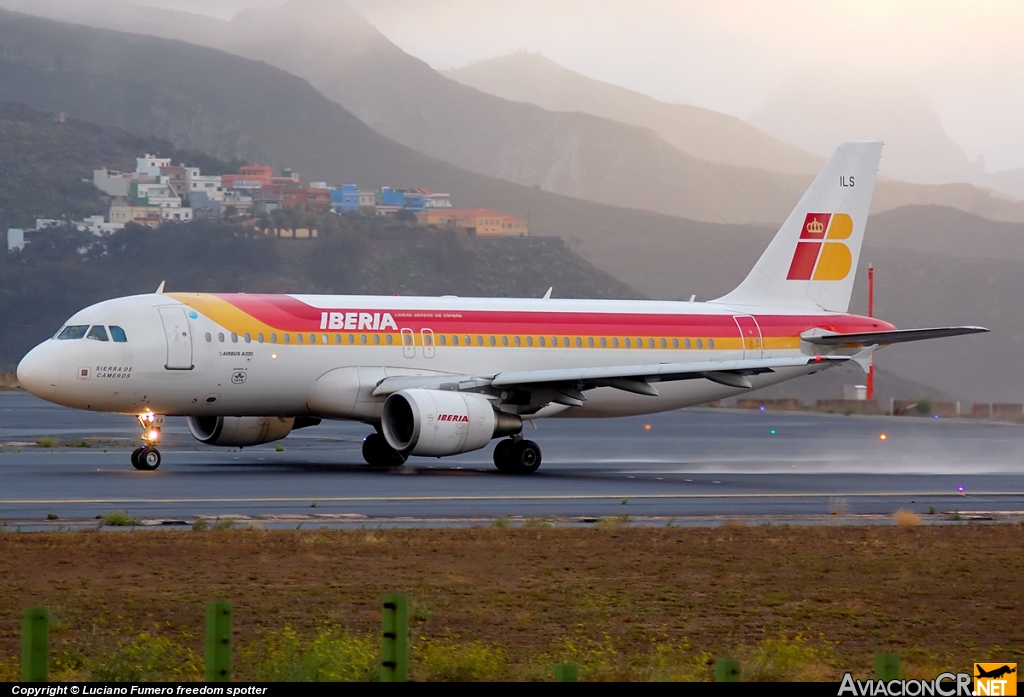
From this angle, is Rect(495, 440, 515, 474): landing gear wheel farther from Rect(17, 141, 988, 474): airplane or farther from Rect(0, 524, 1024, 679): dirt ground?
Rect(0, 524, 1024, 679): dirt ground

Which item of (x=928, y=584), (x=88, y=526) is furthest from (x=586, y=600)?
(x=88, y=526)

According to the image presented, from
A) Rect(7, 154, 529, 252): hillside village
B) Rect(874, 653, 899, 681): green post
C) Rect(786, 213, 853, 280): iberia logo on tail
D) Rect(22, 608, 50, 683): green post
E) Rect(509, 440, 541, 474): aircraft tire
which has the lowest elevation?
Rect(874, 653, 899, 681): green post

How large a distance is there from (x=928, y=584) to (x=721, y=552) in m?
2.84

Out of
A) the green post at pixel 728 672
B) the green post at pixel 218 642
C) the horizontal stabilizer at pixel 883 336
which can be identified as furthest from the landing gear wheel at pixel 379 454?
the green post at pixel 728 672

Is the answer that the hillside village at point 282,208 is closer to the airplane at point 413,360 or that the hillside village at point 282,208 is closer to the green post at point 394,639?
the airplane at point 413,360

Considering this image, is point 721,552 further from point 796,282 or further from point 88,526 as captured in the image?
point 796,282

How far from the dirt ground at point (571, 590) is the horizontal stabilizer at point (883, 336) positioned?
13.2 m

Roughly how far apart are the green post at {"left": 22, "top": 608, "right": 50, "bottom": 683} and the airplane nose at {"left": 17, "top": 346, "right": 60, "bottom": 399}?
23.8m

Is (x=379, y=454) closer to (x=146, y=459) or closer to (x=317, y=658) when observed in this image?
(x=146, y=459)

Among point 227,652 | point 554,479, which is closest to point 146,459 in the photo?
point 554,479

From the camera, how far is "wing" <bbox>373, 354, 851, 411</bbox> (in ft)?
108

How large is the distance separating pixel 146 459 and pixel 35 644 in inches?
960

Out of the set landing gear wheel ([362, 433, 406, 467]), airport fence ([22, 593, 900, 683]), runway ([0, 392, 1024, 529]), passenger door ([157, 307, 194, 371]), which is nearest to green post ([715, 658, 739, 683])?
airport fence ([22, 593, 900, 683])

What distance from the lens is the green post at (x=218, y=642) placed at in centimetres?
733
